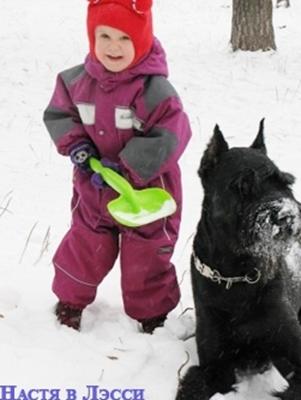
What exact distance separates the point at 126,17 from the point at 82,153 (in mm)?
766

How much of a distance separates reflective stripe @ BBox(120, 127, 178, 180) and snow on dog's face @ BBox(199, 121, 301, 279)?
0.23 metres

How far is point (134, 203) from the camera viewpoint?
3.54m

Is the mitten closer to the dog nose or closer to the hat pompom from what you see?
the hat pompom

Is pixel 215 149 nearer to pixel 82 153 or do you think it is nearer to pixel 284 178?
pixel 284 178

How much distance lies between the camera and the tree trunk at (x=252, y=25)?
9508 millimetres

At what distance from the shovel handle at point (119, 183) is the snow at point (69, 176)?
0.82 metres

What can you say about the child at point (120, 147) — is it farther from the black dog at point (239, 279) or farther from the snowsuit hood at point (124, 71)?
the black dog at point (239, 279)

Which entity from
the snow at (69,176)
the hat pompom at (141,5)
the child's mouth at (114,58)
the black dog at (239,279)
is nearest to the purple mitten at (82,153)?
the child's mouth at (114,58)

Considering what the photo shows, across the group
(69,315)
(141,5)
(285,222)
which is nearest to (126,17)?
(141,5)

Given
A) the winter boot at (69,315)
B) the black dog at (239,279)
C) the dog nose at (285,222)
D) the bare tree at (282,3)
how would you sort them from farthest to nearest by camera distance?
the bare tree at (282,3) → the winter boot at (69,315) → the black dog at (239,279) → the dog nose at (285,222)

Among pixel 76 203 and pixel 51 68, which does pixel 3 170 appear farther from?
pixel 51 68

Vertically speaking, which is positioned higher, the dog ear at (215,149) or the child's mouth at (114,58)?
the child's mouth at (114,58)

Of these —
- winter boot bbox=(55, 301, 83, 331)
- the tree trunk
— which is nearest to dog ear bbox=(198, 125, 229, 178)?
winter boot bbox=(55, 301, 83, 331)

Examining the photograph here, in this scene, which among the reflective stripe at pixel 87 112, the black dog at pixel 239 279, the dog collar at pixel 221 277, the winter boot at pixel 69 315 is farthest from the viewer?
the winter boot at pixel 69 315
